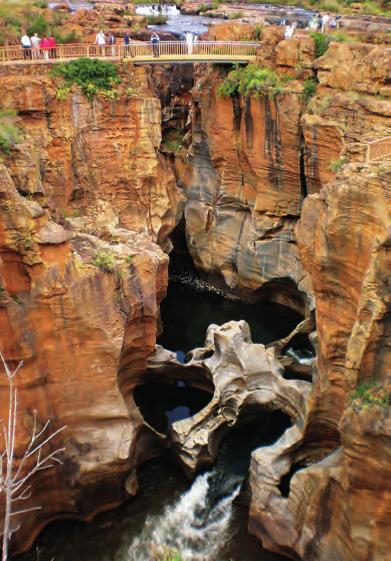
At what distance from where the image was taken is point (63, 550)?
48.8 ft

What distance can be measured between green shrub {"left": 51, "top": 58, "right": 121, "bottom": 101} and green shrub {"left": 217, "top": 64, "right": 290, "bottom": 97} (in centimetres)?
446

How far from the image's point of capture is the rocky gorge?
1262 cm

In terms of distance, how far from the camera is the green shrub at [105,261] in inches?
580

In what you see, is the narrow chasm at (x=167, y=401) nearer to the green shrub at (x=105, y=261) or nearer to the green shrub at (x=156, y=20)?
the green shrub at (x=105, y=261)

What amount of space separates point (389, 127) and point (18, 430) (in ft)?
46.1

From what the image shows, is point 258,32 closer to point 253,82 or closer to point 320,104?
point 253,82

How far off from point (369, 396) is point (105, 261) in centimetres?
703

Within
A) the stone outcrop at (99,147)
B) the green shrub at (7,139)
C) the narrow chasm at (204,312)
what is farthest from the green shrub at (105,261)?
the narrow chasm at (204,312)

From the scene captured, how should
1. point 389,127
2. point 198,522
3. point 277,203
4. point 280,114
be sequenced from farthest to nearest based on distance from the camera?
point 277,203
point 280,114
point 389,127
point 198,522

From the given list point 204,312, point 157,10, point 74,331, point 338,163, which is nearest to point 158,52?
point 338,163

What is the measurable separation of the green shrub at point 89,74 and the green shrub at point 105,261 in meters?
10.4

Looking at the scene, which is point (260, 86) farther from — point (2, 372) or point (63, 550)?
point (63, 550)

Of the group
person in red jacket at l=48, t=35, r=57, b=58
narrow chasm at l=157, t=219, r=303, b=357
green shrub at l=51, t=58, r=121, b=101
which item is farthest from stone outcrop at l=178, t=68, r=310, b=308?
person in red jacket at l=48, t=35, r=57, b=58

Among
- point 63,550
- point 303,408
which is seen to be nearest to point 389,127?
point 303,408
